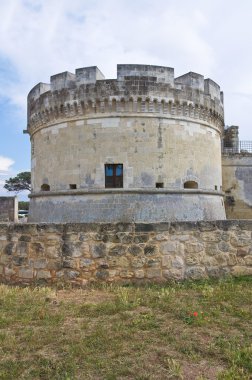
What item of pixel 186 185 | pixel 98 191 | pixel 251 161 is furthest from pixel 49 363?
pixel 251 161

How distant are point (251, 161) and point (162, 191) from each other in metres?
7.75

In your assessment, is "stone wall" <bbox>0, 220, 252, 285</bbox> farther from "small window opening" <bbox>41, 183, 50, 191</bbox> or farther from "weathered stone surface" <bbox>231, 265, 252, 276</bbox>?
"small window opening" <bbox>41, 183, 50, 191</bbox>

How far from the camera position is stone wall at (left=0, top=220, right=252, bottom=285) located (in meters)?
5.33

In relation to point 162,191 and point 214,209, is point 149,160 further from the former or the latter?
point 214,209

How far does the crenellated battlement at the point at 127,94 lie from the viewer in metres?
11.9

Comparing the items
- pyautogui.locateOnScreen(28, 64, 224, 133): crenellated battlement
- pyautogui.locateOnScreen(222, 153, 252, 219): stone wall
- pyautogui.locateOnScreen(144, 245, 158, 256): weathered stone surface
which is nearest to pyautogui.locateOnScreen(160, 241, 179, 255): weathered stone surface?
pyautogui.locateOnScreen(144, 245, 158, 256): weathered stone surface

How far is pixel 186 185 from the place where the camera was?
13.1 meters

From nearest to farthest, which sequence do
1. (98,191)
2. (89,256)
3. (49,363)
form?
(49,363)
(89,256)
(98,191)

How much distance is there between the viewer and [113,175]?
1213 centimetres

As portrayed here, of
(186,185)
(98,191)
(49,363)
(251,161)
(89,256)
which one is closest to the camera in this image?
(49,363)

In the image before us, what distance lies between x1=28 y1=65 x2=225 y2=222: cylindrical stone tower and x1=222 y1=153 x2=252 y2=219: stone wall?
4.90 metres

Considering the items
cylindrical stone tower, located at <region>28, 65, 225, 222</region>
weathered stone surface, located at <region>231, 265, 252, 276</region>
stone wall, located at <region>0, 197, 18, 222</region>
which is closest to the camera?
weathered stone surface, located at <region>231, 265, 252, 276</region>

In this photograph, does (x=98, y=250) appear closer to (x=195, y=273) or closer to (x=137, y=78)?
(x=195, y=273)

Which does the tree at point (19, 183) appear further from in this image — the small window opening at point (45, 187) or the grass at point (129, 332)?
the grass at point (129, 332)
